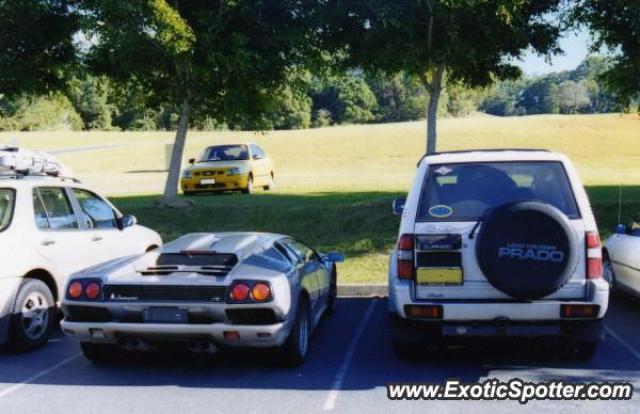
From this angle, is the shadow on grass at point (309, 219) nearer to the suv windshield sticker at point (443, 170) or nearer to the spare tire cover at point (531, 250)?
the suv windshield sticker at point (443, 170)

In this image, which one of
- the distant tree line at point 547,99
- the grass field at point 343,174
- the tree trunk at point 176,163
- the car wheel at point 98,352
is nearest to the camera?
the car wheel at point 98,352

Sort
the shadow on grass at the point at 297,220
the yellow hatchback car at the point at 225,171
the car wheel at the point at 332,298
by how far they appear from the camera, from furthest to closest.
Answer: the yellow hatchback car at the point at 225,171, the shadow on grass at the point at 297,220, the car wheel at the point at 332,298

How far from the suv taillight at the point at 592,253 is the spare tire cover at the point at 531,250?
143mm

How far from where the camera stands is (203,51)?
15375 millimetres

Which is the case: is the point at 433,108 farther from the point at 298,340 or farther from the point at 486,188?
the point at 298,340

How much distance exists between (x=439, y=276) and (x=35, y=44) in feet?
47.1

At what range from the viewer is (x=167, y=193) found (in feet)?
54.9

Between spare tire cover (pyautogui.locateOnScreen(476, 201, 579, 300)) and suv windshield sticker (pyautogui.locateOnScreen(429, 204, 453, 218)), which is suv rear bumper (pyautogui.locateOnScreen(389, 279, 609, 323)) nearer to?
spare tire cover (pyautogui.locateOnScreen(476, 201, 579, 300))

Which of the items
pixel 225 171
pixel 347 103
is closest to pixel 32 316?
pixel 225 171

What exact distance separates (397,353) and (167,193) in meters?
11.4

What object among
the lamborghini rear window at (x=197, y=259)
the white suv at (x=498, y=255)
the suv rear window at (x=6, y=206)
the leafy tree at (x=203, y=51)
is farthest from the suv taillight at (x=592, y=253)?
the leafy tree at (x=203, y=51)

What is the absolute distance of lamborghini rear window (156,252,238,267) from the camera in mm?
6145

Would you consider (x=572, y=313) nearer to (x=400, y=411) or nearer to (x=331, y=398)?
(x=400, y=411)

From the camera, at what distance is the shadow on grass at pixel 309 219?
1337 cm
